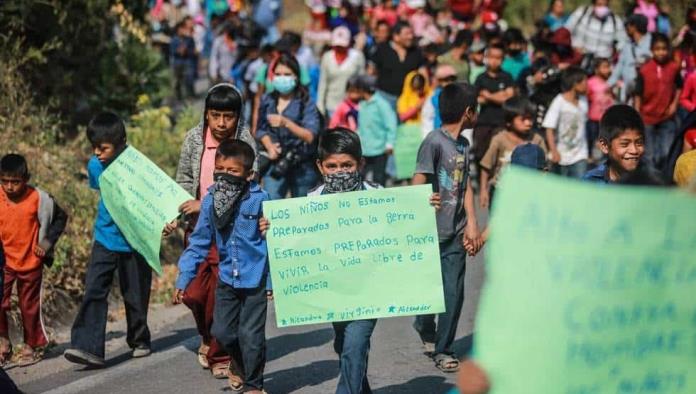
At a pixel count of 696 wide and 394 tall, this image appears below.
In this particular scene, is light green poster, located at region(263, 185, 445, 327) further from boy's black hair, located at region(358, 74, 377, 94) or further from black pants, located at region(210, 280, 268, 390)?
boy's black hair, located at region(358, 74, 377, 94)

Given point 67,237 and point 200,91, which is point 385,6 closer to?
point 200,91

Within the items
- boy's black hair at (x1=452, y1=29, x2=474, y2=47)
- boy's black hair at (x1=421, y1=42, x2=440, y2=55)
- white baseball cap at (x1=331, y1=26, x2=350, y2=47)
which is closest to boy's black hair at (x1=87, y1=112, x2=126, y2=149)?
white baseball cap at (x1=331, y1=26, x2=350, y2=47)

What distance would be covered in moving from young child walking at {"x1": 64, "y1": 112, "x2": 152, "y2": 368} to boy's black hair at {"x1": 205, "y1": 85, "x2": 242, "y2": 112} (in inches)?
29.0

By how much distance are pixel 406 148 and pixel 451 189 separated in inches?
228

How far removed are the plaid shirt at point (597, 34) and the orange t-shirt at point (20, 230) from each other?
9.62 meters

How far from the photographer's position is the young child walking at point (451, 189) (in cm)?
748

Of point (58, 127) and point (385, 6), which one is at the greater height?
point (385, 6)

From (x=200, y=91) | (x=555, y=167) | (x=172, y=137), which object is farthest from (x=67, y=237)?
(x=200, y=91)

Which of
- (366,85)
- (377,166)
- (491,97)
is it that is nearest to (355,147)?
(366,85)

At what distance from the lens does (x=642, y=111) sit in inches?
537

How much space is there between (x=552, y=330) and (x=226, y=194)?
314 centimetres

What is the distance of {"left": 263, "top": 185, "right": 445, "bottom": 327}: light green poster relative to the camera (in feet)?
20.7

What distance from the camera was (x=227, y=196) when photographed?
6.80 meters

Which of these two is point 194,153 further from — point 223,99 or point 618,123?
point 618,123
